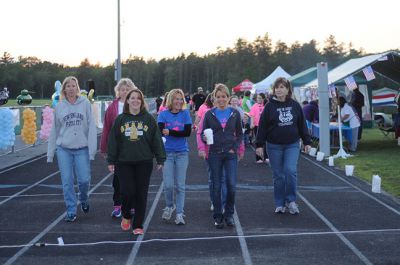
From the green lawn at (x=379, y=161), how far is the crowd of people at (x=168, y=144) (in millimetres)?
2797

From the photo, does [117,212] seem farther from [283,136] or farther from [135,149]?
[283,136]

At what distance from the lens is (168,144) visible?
7.30 meters

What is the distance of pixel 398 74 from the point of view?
2000 cm

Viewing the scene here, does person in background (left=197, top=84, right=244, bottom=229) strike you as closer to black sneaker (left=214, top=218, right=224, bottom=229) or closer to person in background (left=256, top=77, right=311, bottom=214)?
black sneaker (left=214, top=218, right=224, bottom=229)

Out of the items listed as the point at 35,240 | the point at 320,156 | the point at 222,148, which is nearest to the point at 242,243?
the point at 222,148

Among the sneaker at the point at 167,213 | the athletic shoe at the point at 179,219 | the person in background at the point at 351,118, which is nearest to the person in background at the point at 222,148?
the athletic shoe at the point at 179,219

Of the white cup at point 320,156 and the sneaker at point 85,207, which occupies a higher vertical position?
the white cup at point 320,156

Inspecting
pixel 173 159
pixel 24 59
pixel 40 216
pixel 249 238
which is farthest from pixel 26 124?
pixel 24 59

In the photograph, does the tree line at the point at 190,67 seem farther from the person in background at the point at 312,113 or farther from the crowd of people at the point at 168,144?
the crowd of people at the point at 168,144

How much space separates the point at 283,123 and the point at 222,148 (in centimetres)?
107

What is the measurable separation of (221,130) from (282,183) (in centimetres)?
135

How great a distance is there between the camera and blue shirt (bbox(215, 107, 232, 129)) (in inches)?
285

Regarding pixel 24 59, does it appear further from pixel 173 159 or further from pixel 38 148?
pixel 173 159

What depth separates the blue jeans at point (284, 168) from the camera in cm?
787
